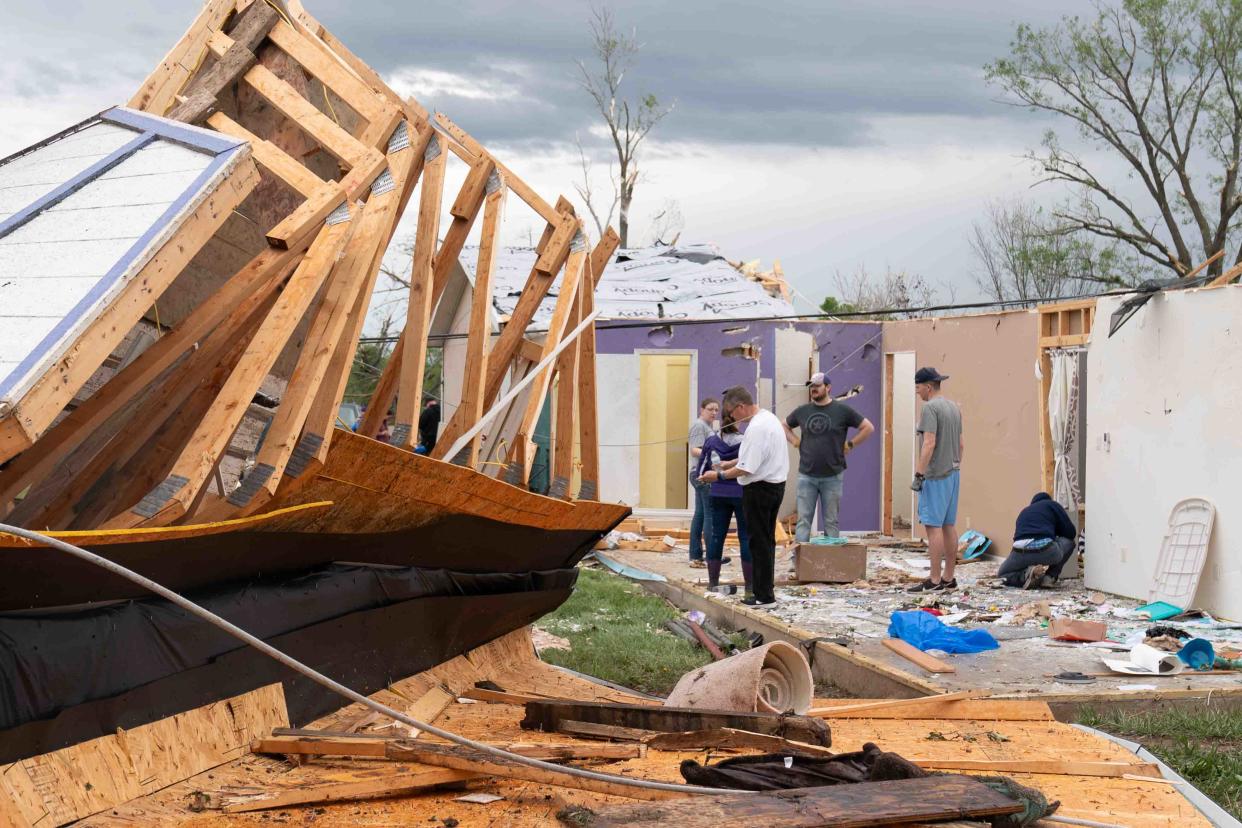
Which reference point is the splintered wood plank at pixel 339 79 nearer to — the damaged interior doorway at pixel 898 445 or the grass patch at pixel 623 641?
the grass patch at pixel 623 641

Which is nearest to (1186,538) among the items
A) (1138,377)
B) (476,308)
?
(1138,377)

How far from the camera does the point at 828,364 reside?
19438 mm

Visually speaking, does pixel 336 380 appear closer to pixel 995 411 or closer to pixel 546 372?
pixel 546 372

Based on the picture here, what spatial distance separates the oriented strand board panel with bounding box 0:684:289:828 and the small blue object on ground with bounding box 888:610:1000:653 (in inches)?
214

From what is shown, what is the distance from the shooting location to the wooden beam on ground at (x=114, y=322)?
379cm

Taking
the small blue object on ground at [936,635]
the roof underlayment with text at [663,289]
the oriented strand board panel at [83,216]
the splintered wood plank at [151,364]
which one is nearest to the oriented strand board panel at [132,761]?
the oriented strand board panel at [83,216]

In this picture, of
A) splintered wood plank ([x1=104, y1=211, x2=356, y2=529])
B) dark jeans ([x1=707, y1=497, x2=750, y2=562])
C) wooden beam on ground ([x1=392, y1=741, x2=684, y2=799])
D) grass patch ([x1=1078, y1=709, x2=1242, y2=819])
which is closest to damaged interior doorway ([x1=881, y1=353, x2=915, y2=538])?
dark jeans ([x1=707, y1=497, x2=750, y2=562])

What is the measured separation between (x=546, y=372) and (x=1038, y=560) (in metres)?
6.62

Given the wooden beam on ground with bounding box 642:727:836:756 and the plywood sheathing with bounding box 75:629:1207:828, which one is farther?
the wooden beam on ground with bounding box 642:727:836:756

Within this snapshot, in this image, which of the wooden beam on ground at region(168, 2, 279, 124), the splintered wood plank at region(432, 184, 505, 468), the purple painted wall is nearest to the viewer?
the wooden beam on ground at region(168, 2, 279, 124)

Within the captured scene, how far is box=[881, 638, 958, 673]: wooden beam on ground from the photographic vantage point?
820 cm

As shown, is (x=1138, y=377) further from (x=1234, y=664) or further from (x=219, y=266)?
(x=219, y=266)

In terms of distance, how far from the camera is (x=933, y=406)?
12.1 metres

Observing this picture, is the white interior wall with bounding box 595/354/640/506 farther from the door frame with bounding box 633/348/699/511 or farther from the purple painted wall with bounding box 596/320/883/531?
the purple painted wall with bounding box 596/320/883/531
